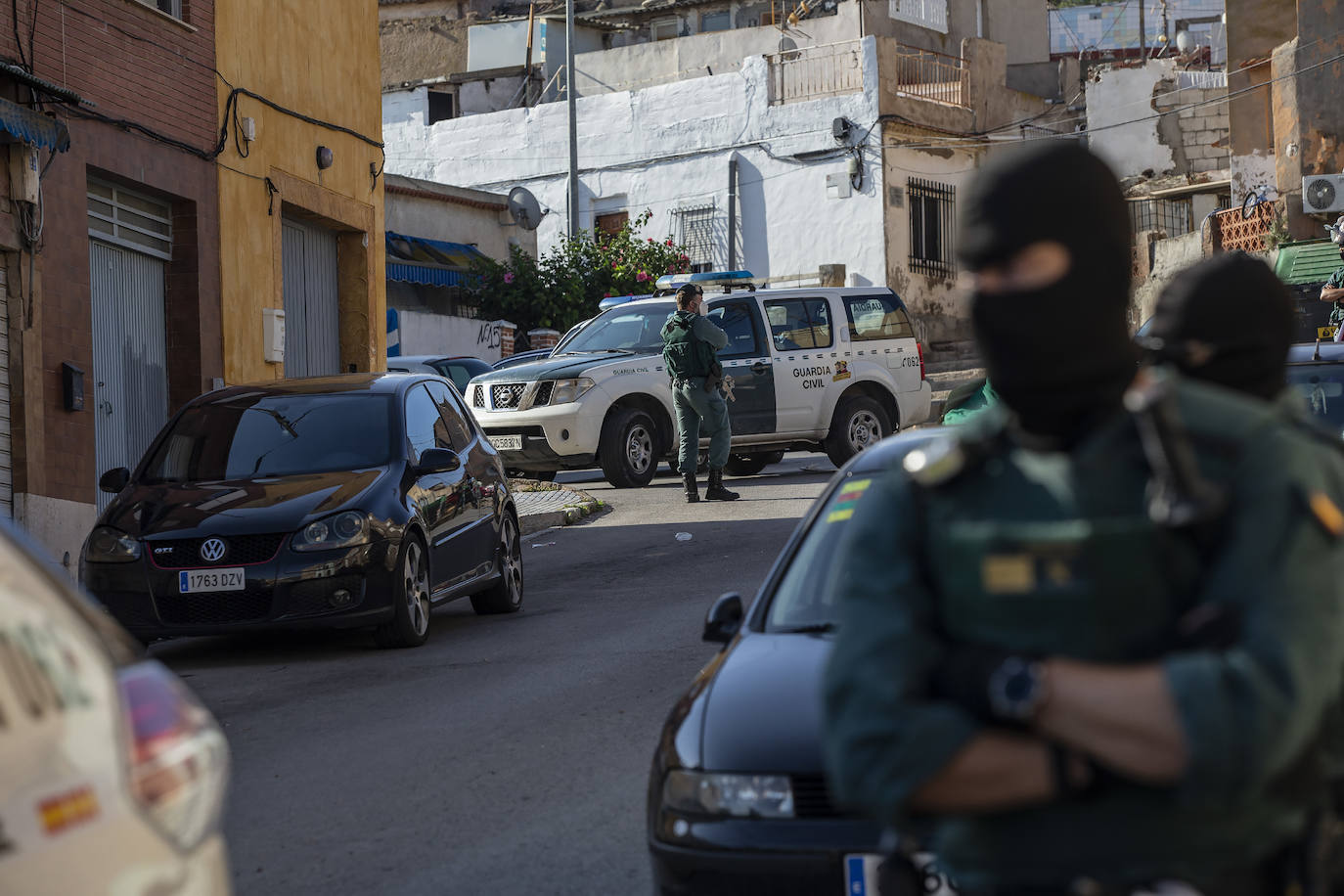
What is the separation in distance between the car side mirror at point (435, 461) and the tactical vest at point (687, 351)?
6601mm

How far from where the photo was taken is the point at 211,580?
9516mm

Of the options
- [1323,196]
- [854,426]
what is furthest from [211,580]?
[1323,196]

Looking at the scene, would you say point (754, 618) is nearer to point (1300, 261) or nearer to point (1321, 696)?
point (1321, 696)

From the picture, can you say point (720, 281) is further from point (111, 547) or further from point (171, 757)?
point (171, 757)

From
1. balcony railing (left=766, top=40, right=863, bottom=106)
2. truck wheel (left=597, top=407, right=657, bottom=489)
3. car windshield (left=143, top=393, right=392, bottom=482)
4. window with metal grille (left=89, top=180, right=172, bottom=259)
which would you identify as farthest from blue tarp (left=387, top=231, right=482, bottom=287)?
car windshield (left=143, top=393, right=392, bottom=482)

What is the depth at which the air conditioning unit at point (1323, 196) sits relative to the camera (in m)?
26.0

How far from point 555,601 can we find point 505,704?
3769mm

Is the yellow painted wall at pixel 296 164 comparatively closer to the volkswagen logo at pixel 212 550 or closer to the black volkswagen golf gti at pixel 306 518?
the black volkswagen golf gti at pixel 306 518

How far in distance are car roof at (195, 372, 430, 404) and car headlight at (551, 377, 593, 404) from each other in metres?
6.94

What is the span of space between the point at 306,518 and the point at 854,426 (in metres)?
10.9

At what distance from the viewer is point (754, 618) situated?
5.17 metres

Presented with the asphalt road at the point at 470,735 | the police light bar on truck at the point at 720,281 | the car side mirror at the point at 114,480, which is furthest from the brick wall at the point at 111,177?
the police light bar on truck at the point at 720,281

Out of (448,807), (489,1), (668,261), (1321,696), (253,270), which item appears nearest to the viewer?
(1321,696)

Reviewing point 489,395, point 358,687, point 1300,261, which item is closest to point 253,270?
point 489,395
